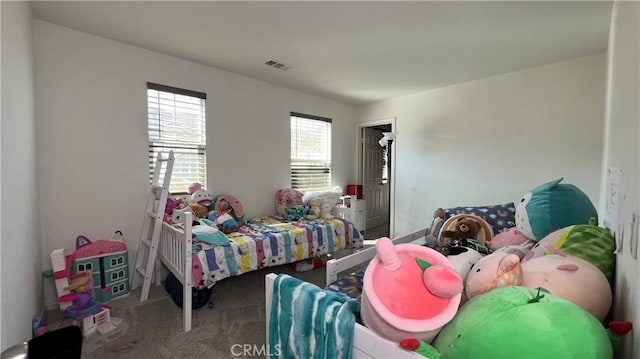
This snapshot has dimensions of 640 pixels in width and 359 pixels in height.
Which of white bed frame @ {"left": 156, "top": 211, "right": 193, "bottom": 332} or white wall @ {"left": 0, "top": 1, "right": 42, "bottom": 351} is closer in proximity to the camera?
white wall @ {"left": 0, "top": 1, "right": 42, "bottom": 351}

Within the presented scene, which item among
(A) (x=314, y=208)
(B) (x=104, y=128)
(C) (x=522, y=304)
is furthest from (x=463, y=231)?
(B) (x=104, y=128)

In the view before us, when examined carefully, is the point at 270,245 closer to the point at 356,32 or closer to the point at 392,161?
the point at 356,32

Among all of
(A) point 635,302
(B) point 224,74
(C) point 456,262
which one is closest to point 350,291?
(C) point 456,262

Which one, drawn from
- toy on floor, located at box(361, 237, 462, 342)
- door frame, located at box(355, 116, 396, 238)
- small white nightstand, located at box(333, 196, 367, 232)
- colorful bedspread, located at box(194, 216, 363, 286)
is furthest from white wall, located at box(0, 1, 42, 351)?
door frame, located at box(355, 116, 396, 238)

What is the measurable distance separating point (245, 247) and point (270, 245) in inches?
9.7

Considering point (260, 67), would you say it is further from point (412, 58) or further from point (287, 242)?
point (287, 242)

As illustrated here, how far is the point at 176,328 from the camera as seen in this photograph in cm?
198

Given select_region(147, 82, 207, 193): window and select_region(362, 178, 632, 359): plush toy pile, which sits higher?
select_region(147, 82, 207, 193): window

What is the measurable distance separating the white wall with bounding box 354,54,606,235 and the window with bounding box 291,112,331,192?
3.50ft

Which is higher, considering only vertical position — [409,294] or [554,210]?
[554,210]

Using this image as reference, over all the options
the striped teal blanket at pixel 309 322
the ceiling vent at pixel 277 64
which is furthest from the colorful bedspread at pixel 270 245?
the ceiling vent at pixel 277 64

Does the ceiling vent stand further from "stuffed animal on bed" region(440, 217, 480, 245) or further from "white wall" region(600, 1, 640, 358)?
"white wall" region(600, 1, 640, 358)

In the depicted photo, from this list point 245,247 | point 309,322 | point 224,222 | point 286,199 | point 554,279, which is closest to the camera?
point 554,279

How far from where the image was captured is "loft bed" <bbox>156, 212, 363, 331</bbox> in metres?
2.03
